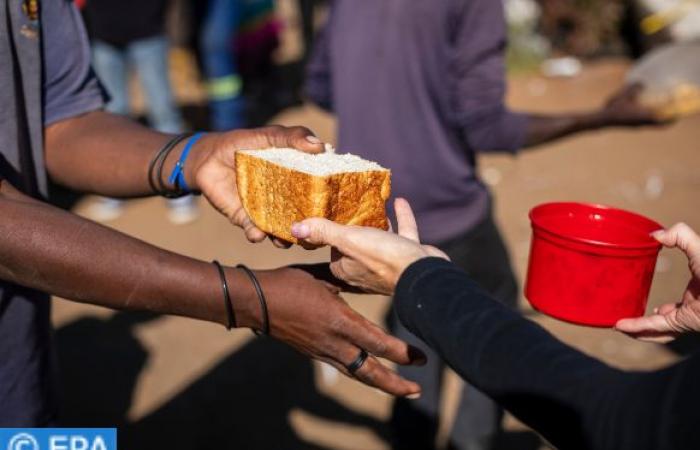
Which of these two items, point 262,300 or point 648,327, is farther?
point 648,327

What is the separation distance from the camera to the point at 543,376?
54.4 inches

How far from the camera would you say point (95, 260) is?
1765 millimetres

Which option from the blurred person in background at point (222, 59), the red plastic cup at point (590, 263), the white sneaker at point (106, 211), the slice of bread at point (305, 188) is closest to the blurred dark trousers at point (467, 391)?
the red plastic cup at point (590, 263)

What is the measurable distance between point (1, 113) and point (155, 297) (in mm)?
578

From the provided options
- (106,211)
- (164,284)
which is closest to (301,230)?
(164,284)

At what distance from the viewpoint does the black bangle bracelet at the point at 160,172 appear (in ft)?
7.20

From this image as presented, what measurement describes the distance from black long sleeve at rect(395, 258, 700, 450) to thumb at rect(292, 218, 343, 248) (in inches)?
11.0

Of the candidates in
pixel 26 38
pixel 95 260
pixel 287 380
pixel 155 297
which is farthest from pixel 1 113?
pixel 287 380

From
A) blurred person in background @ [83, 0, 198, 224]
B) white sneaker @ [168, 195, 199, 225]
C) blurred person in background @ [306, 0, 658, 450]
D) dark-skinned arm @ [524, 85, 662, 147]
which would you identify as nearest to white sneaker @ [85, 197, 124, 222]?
blurred person in background @ [83, 0, 198, 224]

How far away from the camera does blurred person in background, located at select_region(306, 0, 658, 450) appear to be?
294cm

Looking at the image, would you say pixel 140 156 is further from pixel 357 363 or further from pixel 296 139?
pixel 357 363

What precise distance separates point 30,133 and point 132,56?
4274mm

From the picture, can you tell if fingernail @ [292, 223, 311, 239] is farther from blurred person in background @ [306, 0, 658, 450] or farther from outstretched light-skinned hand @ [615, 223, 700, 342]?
blurred person in background @ [306, 0, 658, 450]

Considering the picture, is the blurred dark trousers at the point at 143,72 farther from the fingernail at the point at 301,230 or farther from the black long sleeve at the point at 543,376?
the black long sleeve at the point at 543,376
